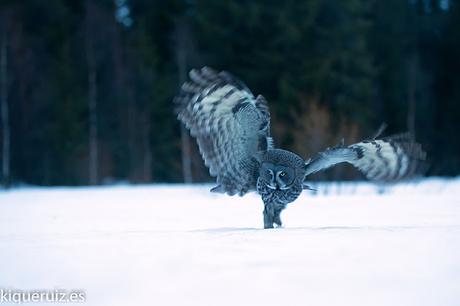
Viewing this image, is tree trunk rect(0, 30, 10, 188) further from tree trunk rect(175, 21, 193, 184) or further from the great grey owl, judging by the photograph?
the great grey owl

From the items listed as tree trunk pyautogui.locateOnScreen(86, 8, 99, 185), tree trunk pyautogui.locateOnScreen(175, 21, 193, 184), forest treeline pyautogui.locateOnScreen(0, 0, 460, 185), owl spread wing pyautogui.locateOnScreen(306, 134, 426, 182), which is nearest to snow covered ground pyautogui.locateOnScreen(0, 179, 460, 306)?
owl spread wing pyautogui.locateOnScreen(306, 134, 426, 182)

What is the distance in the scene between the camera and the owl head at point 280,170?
4477mm

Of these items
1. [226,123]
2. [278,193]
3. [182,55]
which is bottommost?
[278,193]

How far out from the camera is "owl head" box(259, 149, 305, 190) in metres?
4.48

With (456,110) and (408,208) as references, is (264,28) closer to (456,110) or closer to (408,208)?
(456,110)

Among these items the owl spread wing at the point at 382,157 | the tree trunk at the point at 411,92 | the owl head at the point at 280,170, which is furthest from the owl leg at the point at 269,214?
the tree trunk at the point at 411,92

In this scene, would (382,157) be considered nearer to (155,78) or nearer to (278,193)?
(278,193)

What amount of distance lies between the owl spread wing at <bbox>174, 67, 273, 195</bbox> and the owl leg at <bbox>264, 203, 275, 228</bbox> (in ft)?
0.87

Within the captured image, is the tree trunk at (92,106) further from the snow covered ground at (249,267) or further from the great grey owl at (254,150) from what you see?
the snow covered ground at (249,267)

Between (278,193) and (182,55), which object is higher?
(182,55)

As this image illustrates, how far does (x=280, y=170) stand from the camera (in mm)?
4469

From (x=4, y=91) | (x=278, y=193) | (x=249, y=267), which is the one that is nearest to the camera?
(x=249, y=267)

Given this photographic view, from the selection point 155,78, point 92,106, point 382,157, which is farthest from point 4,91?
point 382,157

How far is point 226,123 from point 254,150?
31cm
